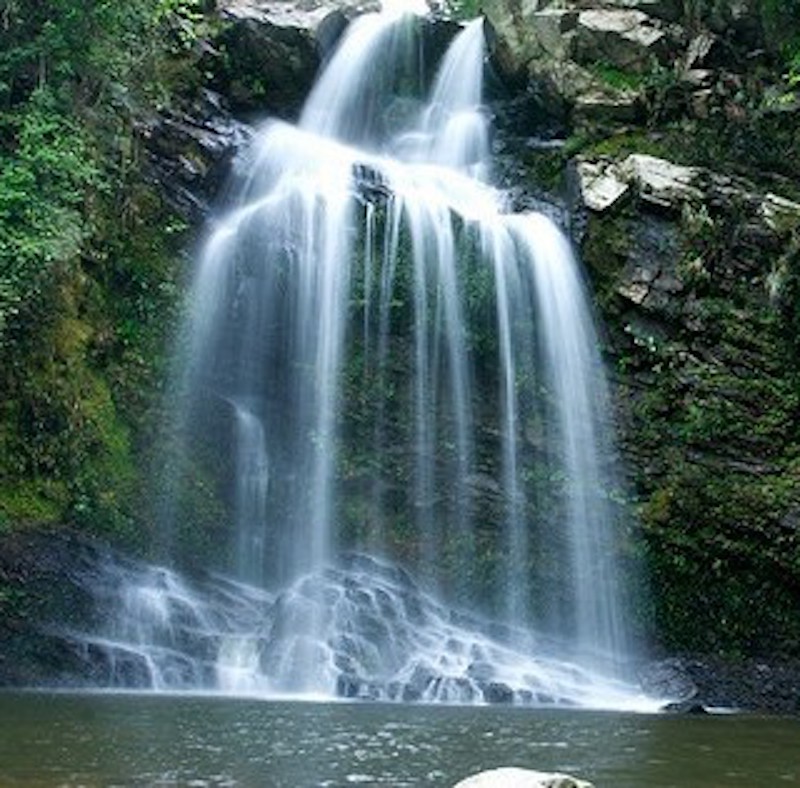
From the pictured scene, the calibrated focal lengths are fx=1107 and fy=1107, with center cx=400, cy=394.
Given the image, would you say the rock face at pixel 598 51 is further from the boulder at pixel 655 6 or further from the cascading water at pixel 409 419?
the cascading water at pixel 409 419

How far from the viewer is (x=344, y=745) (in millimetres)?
7648

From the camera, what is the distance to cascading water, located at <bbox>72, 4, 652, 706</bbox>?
14602 mm

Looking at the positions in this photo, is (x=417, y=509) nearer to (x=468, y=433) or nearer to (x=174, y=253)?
(x=468, y=433)

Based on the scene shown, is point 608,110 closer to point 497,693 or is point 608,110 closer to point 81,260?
point 81,260

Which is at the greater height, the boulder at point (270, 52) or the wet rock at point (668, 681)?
the boulder at point (270, 52)

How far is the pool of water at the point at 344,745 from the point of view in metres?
6.43

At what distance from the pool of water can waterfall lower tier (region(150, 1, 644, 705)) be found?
3.55m

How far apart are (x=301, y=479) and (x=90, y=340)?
342 centimetres

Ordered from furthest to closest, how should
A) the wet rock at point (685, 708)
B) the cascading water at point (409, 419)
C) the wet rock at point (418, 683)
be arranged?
the cascading water at point (409, 419)
the wet rock at point (685, 708)
the wet rock at point (418, 683)

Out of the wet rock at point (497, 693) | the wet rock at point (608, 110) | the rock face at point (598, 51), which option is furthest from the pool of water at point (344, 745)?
the rock face at point (598, 51)

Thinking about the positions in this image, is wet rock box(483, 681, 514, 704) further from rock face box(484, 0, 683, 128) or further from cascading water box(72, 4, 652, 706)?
rock face box(484, 0, 683, 128)

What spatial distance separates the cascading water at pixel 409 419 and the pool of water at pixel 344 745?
11.1ft

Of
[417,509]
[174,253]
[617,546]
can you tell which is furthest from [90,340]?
[617,546]

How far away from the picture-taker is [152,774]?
6207 millimetres
